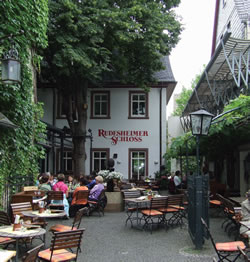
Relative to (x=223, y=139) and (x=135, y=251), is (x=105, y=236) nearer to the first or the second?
(x=135, y=251)

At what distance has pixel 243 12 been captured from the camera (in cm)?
1872

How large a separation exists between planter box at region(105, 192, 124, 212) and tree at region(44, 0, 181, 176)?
5.64 meters

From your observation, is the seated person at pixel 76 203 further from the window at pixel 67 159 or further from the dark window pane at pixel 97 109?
the dark window pane at pixel 97 109

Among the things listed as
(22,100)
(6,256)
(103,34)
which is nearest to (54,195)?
(22,100)

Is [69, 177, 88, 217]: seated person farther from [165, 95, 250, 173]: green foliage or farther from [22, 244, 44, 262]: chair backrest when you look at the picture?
[22, 244, 44, 262]: chair backrest

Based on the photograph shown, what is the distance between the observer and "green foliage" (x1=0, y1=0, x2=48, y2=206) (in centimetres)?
931

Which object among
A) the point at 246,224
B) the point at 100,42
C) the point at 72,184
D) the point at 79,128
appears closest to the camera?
the point at 246,224

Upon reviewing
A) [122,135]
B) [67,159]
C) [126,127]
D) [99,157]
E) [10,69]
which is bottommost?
[67,159]

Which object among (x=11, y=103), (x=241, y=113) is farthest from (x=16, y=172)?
(x=241, y=113)

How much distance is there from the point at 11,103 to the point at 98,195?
441cm

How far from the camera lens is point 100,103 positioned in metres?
24.3

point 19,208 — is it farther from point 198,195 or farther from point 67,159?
point 67,159

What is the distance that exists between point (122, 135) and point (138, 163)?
2014 mm

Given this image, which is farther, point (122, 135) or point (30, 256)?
point (122, 135)
